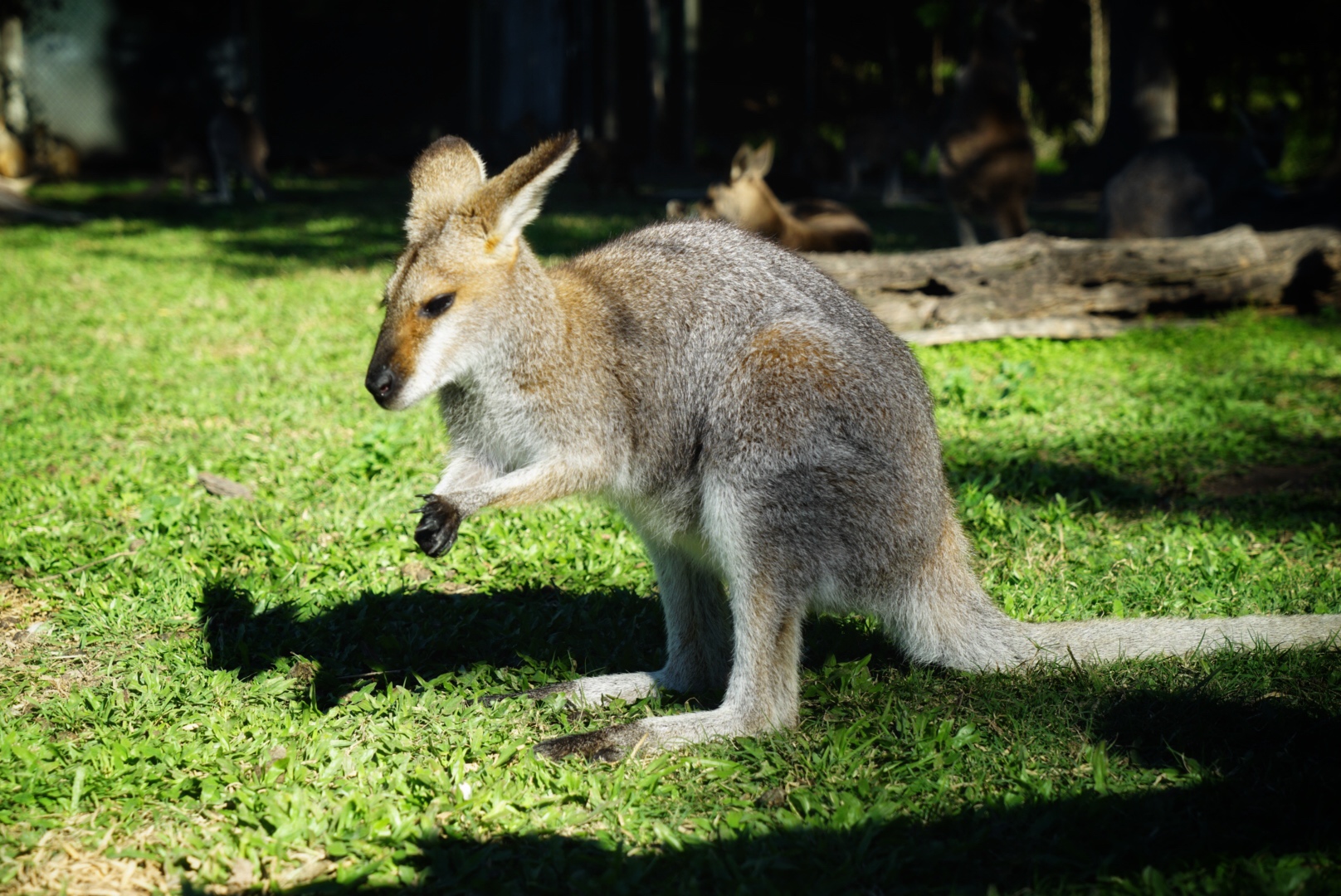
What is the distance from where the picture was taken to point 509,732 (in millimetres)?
2740

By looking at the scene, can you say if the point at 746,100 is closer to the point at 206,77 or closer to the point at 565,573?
the point at 206,77

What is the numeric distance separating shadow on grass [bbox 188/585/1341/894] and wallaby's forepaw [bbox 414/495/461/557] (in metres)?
0.65

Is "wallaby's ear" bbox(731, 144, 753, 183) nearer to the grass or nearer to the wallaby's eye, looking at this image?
the grass

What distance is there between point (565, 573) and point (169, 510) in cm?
149

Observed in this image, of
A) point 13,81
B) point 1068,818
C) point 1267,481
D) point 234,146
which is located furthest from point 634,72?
point 1068,818

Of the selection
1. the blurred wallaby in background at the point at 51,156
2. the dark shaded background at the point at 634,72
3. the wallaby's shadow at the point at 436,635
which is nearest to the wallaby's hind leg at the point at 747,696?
the wallaby's shadow at the point at 436,635

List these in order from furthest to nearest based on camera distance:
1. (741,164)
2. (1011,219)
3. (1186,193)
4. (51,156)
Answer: (51,156)
(1186,193)
(1011,219)
(741,164)

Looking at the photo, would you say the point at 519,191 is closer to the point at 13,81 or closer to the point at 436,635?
the point at 436,635

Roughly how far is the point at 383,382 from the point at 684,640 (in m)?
1.09

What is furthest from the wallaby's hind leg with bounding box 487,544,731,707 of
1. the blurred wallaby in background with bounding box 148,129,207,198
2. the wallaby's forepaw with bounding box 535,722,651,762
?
the blurred wallaby in background with bounding box 148,129,207,198

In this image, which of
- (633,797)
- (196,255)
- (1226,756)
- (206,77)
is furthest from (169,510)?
(206,77)

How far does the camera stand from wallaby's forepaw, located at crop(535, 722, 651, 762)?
2602 mm

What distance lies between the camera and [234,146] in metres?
12.3

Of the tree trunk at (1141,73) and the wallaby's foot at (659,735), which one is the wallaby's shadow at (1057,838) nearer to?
the wallaby's foot at (659,735)
